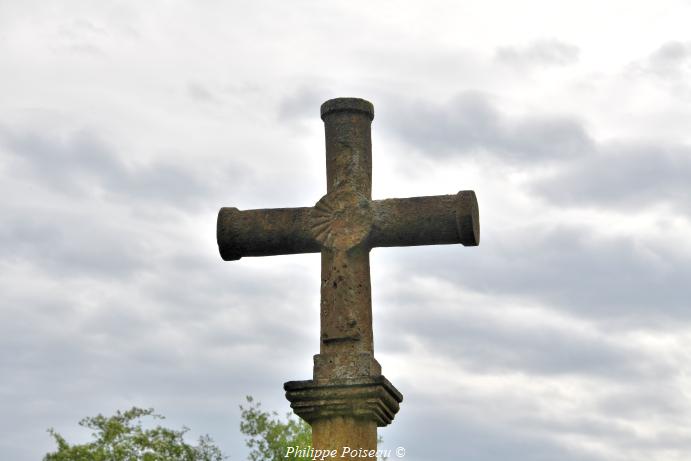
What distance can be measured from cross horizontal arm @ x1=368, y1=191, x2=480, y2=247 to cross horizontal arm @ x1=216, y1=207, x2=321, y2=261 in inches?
22.5

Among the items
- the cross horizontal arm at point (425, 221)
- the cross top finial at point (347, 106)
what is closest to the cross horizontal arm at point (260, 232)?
the cross horizontal arm at point (425, 221)

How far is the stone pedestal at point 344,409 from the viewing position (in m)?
7.96

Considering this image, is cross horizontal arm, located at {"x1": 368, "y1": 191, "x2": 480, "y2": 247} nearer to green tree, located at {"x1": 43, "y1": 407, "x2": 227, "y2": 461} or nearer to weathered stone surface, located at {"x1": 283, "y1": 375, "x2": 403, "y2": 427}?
weathered stone surface, located at {"x1": 283, "y1": 375, "x2": 403, "y2": 427}

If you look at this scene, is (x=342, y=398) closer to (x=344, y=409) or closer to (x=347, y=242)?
(x=344, y=409)

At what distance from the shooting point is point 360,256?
8617 mm

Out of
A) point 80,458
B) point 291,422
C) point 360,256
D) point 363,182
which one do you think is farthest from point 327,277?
point 291,422

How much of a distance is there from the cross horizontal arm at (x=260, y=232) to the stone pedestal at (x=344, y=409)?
50.4 inches

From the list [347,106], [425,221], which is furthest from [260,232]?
[425,221]

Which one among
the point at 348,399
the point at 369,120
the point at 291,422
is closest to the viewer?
the point at 348,399

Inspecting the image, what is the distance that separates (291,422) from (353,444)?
31156 mm

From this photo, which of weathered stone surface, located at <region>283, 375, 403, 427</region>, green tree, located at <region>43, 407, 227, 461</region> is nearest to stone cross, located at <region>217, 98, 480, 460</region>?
weathered stone surface, located at <region>283, 375, 403, 427</region>

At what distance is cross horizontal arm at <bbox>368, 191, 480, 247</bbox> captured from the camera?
870 cm

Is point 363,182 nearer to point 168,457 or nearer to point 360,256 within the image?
point 360,256

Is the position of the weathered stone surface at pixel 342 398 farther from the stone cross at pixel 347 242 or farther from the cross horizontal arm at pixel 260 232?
the cross horizontal arm at pixel 260 232
